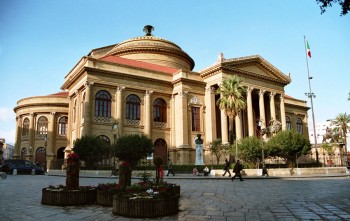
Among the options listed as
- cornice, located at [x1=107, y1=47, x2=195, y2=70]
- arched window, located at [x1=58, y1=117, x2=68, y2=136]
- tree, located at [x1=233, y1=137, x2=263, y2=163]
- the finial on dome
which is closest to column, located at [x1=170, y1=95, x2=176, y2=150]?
cornice, located at [x1=107, y1=47, x2=195, y2=70]

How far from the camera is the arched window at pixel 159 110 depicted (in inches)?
1666

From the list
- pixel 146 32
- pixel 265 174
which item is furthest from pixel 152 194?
pixel 146 32

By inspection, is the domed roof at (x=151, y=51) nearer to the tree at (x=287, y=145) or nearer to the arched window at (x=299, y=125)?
the tree at (x=287, y=145)

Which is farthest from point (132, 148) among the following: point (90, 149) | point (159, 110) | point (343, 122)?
point (343, 122)

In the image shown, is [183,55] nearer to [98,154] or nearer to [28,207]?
[98,154]

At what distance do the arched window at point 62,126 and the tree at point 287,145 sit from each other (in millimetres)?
30558

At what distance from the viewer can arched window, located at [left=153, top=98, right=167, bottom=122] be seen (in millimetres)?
42312

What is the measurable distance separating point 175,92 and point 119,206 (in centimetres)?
3531

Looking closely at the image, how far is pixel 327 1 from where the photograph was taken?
8.34 m

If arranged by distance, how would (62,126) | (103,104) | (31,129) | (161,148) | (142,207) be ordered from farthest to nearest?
(62,126) → (31,129) → (161,148) → (103,104) → (142,207)

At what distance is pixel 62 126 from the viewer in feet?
157

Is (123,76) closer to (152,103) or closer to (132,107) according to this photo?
(132,107)

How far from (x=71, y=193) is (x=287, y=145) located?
28.0m

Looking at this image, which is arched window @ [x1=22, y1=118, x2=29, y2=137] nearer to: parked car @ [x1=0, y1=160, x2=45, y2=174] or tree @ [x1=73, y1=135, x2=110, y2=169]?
parked car @ [x1=0, y1=160, x2=45, y2=174]
